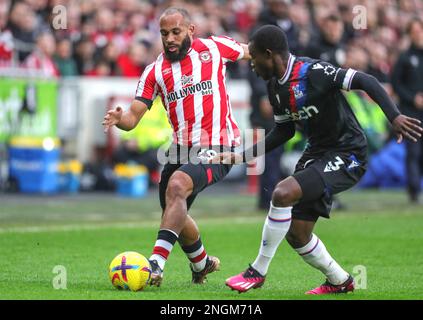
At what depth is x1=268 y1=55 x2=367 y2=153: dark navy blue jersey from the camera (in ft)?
25.0

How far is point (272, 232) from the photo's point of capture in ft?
24.7

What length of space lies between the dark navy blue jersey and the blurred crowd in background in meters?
6.78

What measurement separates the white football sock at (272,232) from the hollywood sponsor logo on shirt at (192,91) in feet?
4.66

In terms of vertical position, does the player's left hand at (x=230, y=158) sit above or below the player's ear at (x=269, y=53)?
below

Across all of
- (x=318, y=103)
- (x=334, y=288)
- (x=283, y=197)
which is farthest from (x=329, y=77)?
(x=334, y=288)

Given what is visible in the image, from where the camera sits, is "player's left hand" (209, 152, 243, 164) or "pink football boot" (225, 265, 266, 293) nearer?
"pink football boot" (225, 265, 266, 293)

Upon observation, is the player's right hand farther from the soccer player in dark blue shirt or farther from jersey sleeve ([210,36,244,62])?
jersey sleeve ([210,36,244,62])

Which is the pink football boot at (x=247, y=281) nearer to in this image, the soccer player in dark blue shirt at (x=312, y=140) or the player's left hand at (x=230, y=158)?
the soccer player in dark blue shirt at (x=312, y=140)

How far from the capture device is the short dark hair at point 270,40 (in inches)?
296

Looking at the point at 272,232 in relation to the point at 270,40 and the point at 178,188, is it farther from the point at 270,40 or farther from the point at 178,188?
the point at 270,40

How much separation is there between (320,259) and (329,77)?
137cm

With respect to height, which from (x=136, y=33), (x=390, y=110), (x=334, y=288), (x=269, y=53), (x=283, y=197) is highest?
(x=136, y=33)

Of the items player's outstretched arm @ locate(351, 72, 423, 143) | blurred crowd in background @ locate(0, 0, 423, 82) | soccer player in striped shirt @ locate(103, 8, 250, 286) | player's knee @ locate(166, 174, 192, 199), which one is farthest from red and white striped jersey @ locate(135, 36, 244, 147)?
blurred crowd in background @ locate(0, 0, 423, 82)

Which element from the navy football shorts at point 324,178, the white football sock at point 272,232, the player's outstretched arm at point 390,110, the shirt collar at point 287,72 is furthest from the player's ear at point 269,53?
the white football sock at point 272,232
